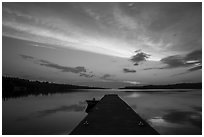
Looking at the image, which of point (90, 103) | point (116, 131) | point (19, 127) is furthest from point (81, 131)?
point (90, 103)

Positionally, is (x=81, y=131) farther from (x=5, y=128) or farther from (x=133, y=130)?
(x=5, y=128)

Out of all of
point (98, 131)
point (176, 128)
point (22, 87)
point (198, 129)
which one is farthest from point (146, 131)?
point (22, 87)

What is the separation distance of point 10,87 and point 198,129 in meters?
108

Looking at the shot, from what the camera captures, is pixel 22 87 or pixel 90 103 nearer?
pixel 90 103

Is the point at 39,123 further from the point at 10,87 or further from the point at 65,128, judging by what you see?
the point at 10,87

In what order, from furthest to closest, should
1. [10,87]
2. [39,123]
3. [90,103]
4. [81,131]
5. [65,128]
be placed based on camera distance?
[10,87]
[90,103]
[39,123]
[65,128]
[81,131]

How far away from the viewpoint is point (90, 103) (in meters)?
32.7

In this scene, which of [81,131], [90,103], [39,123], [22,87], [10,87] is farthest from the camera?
[22,87]

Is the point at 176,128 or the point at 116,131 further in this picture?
the point at 176,128

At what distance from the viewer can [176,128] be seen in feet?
67.5

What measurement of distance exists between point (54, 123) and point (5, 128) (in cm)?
571

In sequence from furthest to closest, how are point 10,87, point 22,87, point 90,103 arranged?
point 22,87 → point 10,87 → point 90,103

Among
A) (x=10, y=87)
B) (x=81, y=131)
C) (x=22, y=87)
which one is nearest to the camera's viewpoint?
(x=81, y=131)

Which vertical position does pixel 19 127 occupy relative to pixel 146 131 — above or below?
below
